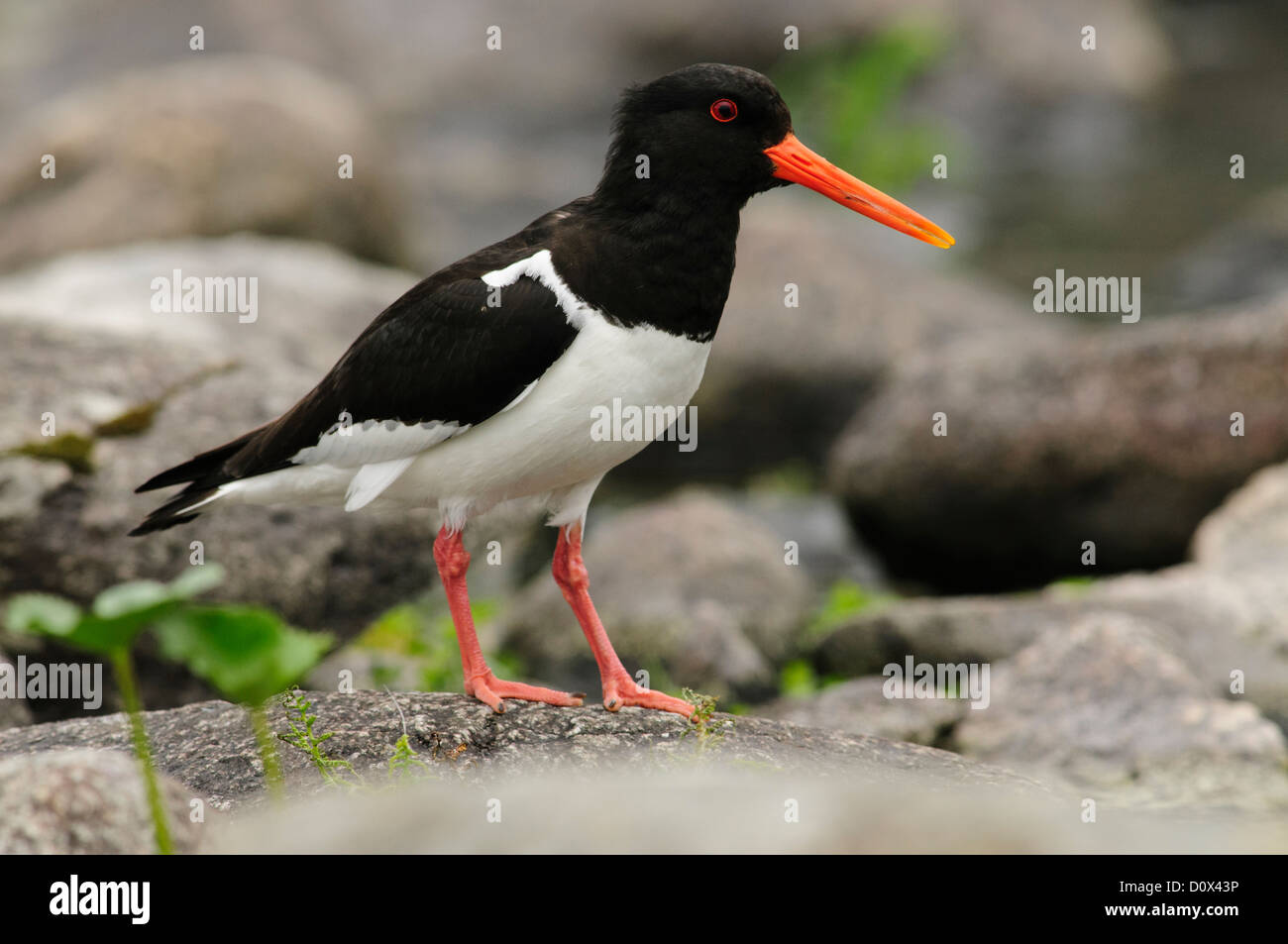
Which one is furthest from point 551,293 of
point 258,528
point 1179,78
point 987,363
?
point 1179,78

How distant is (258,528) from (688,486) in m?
6.43

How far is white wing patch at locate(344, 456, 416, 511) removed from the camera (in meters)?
5.26

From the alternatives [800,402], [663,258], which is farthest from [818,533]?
[663,258]

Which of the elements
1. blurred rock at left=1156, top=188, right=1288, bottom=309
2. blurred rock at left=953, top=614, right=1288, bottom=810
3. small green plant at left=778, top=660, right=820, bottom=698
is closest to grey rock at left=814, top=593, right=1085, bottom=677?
small green plant at left=778, top=660, right=820, bottom=698

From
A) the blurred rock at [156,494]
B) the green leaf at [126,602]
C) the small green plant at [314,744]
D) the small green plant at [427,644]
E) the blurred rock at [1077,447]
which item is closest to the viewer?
the green leaf at [126,602]

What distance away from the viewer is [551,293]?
16.4 ft

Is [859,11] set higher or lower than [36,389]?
higher

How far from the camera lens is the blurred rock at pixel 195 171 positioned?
13.4m

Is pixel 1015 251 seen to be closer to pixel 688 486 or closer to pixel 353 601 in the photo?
pixel 688 486

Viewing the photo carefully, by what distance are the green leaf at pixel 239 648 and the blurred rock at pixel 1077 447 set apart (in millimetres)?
7676

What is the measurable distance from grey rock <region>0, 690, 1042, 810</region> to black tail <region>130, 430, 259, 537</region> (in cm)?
76

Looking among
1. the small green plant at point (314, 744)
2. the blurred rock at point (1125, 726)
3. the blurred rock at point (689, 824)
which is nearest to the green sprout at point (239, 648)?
the blurred rock at point (689, 824)

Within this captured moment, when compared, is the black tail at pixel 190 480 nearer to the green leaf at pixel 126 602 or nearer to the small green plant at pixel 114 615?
the small green plant at pixel 114 615

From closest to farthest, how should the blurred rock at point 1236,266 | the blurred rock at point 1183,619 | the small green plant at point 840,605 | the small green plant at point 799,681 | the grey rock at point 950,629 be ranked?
the blurred rock at point 1183,619 < the grey rock at point 950,629 < the small green plant at point 799,681 < the small green plant at point 840,605 < the blurred rock at point 1236,266
